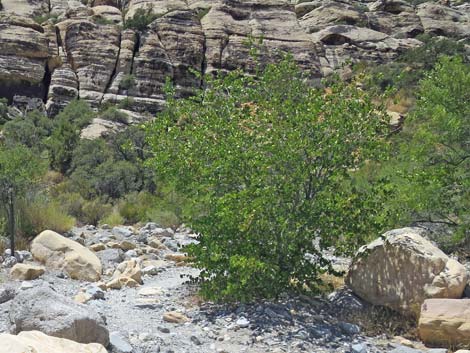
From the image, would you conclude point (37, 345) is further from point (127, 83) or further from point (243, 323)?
point (127, 83)

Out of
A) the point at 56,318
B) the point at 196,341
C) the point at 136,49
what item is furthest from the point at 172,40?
the point at 56,318

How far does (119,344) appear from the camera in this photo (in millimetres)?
4844

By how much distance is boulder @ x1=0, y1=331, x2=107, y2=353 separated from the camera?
3.27m

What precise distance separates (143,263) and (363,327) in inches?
180

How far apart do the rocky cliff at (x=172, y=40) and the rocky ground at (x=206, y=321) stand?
85.8ft

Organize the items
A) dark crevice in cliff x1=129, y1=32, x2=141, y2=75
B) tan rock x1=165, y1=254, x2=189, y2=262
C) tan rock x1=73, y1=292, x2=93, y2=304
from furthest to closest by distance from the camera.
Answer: dark crevice in cliff x1=129, y1=32, x2=141, y2=75, tan rock x1=165, y1=254, x2=189, y2=262, tan rock x1=73, y1=292, x2=93, y2=304

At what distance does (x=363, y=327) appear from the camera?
6027 mm

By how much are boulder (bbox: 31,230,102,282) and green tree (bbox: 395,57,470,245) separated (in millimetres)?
5064

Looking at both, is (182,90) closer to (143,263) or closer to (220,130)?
(143,263)

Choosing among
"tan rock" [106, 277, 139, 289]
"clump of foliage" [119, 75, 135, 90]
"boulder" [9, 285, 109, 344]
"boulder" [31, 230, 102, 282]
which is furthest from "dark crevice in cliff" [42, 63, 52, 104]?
"boulder" [9, 285, 109, 344]

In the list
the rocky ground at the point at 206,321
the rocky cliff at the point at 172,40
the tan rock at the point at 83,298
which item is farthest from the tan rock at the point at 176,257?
the rocky cliff at the point at 172,40

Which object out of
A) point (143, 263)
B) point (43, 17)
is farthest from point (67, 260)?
point (43, 17)

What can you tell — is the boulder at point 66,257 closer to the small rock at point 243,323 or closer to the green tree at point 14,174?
the green tree at point 14,174

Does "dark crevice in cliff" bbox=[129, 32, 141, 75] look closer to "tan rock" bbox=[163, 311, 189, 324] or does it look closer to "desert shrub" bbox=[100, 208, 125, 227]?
"desert shrub" bbox=[100, 208, 125, 227]
